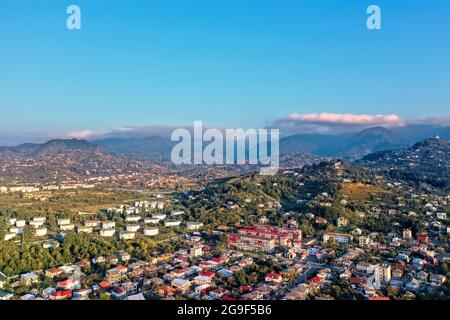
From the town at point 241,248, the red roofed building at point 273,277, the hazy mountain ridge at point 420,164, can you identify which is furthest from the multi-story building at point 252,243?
the hazy mountain ridge at point 420,164

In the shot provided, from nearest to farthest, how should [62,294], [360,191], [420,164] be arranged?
[62,294] → [360,191] → [420,164]

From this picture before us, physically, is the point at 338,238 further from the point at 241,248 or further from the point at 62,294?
the point at 62,294

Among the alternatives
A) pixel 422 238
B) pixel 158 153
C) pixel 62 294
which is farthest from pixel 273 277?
pixel 158 153

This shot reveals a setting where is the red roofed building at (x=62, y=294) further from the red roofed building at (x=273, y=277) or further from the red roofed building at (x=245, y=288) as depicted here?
the red roofed building at (x=273, y=277)

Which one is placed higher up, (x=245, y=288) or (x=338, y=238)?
(x=245, y=288)

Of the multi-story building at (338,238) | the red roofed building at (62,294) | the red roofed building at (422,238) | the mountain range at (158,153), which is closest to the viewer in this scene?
the red roofed building at (62,294)

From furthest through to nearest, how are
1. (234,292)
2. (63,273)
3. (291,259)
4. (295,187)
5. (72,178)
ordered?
(72,178) < (295,187) < (291,259) < (63,273) < (234,292)

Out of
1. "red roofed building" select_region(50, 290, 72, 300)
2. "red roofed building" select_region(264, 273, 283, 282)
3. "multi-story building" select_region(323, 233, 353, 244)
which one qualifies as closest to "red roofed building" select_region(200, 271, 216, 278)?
"red roofed building" select_region(264, 273, 283, 282)

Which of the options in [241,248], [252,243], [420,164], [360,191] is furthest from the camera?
[420,164]
